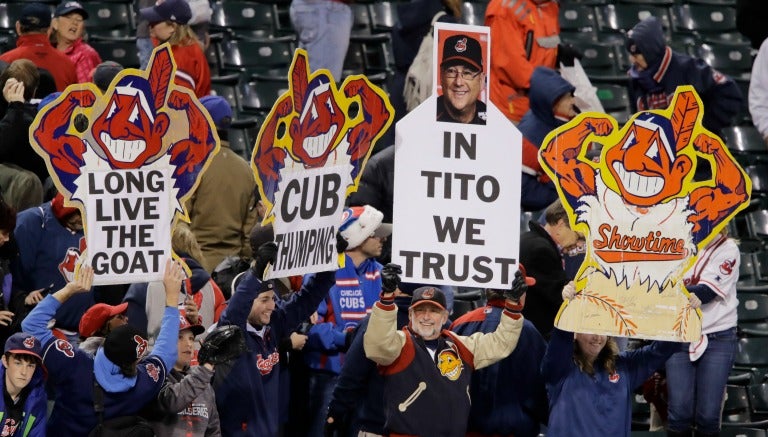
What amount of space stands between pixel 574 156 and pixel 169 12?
333 cm

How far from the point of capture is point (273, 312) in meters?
7.32

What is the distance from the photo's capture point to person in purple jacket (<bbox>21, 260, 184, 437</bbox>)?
646 centimetres

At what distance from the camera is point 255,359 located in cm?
712

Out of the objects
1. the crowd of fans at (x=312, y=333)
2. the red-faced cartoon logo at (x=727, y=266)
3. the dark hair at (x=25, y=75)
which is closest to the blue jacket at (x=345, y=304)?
the crowd of fans at (x=312, y=333)

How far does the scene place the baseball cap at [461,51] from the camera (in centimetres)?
685

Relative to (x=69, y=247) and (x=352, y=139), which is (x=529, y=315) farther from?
(x=69, y=247)

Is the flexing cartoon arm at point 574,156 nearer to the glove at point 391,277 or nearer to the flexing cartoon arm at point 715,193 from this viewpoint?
the flexing cartoon arm at point 715,193

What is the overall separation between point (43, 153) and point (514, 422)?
Result: 230 centimetres

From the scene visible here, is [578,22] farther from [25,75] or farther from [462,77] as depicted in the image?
[462,77]

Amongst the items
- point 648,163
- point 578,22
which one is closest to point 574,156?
point 648,163

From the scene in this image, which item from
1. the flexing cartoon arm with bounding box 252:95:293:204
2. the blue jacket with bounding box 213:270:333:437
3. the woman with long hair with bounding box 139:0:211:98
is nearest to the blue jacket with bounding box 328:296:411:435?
the blue jacket with bounding box 213:270:333:437

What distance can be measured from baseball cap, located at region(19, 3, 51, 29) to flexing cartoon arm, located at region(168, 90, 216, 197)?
271 cm

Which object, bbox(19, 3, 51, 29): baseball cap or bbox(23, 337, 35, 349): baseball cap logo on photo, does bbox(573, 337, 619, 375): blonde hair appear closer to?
bbox(23, 337, 35, 349): baseball cap logo on photo

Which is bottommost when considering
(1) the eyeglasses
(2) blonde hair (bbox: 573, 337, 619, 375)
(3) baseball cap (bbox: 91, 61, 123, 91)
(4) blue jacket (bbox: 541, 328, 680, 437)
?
(4) blue jacket (bbox: 541, 328, 680, 437)
